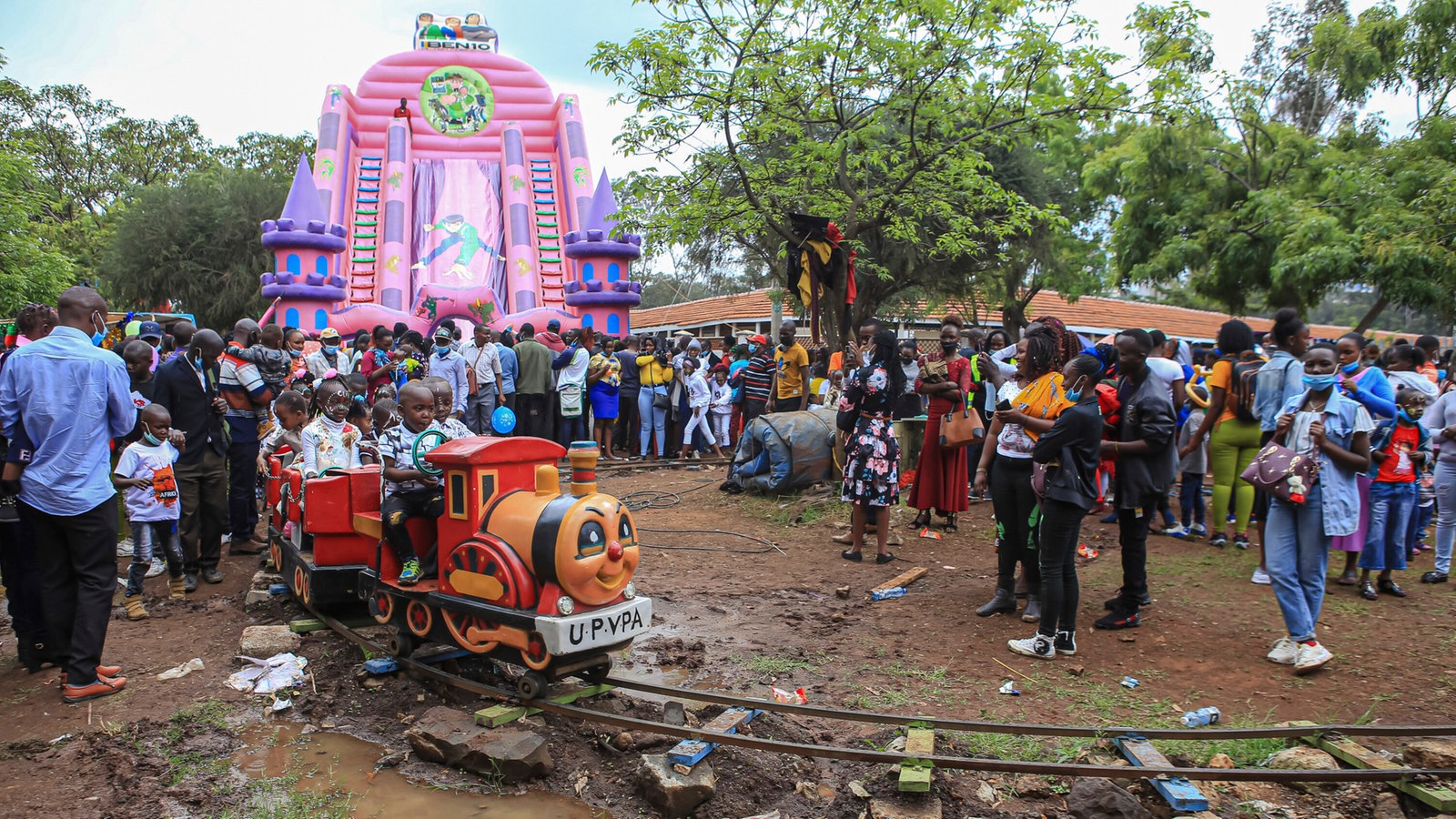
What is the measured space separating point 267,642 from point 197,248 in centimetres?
2880

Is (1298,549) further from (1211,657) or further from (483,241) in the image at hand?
(483,241)

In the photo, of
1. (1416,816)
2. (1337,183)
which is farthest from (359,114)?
(1416,816)

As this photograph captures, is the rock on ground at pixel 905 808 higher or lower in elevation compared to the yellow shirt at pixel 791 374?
lower

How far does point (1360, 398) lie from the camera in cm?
643

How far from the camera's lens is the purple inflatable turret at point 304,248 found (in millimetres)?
19156

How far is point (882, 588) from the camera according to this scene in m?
6.71

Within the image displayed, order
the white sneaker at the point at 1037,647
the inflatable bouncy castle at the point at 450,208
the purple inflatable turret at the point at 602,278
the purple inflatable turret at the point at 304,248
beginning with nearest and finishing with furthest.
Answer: the white sneaker at the point at 1037,647
the purple inflatable turret at the point at 304,248
the inflatable bouncy castle at the point at 450,208
the purple inflatable turret at the point at 602,278

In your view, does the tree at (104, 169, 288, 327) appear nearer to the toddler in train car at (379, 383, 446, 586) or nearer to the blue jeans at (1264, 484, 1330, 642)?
the toddler in train car at (379, 383, 446, 586)

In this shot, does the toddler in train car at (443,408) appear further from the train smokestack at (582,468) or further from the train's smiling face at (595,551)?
the train's smiling face at (595,551)

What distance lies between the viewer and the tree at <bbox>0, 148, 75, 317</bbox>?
61.2ft

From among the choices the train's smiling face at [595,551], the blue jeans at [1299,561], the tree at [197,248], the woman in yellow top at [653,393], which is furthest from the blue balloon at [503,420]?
the tree at [197,248]

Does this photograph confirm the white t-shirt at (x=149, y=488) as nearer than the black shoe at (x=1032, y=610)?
No

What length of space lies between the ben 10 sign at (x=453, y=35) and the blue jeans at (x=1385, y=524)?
2470 centimetres

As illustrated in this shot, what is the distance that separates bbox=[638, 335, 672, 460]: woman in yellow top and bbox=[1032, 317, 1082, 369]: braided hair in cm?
819
